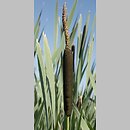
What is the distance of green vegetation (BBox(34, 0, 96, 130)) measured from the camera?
106 cm

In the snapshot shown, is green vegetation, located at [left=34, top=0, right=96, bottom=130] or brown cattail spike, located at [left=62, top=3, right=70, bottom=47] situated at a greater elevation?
brown cattail spike, located at [left=62, top=3, right=70, bottom=47]

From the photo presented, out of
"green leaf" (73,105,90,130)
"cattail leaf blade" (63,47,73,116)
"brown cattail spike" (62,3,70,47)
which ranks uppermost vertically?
"brown cattail spike" (62,3,70,47)

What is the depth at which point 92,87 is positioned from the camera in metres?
1.15

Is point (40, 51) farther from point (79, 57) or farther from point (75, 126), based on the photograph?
point (75, 126)

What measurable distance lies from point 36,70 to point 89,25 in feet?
0.85

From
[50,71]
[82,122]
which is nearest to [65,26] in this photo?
[50,71]

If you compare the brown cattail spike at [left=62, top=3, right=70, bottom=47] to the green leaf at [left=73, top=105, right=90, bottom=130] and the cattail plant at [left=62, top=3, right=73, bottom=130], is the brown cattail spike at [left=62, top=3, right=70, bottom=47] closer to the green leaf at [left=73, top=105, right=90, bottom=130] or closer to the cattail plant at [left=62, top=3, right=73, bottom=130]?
the cattail plant at [left=62, top=3, right=73, bottom=130]

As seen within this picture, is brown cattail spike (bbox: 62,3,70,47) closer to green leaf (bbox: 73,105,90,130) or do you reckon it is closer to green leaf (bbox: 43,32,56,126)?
green leaf (bbox: 43,32,56,126)

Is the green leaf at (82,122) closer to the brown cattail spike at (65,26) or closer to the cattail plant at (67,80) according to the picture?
the cattail plant at (67,80)

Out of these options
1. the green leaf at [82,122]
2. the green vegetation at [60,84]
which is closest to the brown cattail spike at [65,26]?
the green vegetation at [60,84]

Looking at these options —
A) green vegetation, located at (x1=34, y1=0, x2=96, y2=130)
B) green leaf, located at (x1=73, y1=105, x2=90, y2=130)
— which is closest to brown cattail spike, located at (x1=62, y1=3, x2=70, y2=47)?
green vegetation, located at (x1=34, y1=0, x2=96, y2=130)

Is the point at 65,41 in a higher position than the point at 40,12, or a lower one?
lower

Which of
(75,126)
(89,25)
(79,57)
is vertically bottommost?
(75,126)

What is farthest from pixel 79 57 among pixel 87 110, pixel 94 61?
pixel 87 110
